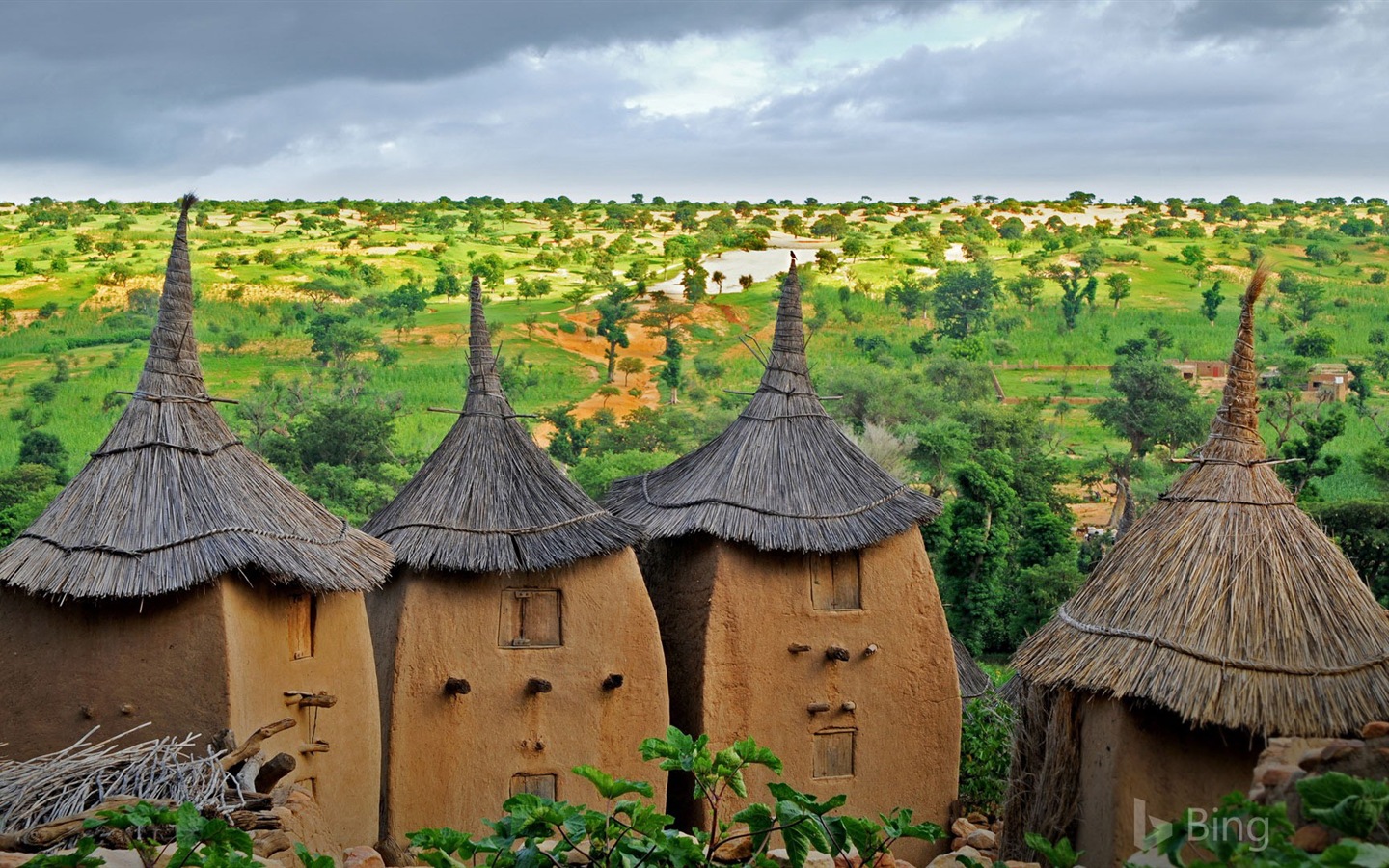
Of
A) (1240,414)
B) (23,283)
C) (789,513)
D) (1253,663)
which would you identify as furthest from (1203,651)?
(23,283)

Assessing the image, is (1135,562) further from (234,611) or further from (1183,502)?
(234,611)

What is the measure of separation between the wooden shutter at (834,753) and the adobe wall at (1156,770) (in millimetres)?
5257

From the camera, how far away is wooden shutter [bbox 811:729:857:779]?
53.9 ft

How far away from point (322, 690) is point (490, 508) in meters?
2.63

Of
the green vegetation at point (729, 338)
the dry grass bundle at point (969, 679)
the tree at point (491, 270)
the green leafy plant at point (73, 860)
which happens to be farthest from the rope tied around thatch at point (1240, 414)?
the tree at point (491, 270)

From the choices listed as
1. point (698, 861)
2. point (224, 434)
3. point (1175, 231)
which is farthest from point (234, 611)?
point (1175, 231)

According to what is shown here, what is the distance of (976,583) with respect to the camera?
111 ft

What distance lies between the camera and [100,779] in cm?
1083

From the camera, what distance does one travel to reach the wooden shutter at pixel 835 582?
1648 centimetres

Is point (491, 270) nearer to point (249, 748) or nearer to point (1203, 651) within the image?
point (249, 748)

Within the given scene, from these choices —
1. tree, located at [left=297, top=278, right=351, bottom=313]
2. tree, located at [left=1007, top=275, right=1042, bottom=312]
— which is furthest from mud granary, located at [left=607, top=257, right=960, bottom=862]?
tree, located at [left=1007, top=275, right=1042, bottom=312]

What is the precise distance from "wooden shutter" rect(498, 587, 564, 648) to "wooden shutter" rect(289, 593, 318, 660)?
227 cm

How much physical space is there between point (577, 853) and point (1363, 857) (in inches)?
170

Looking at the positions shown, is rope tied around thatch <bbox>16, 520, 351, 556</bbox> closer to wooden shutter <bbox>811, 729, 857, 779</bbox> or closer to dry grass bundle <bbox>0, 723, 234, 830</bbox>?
dry grass bundle <bbox>0, 723, 234, 830</bbox>
